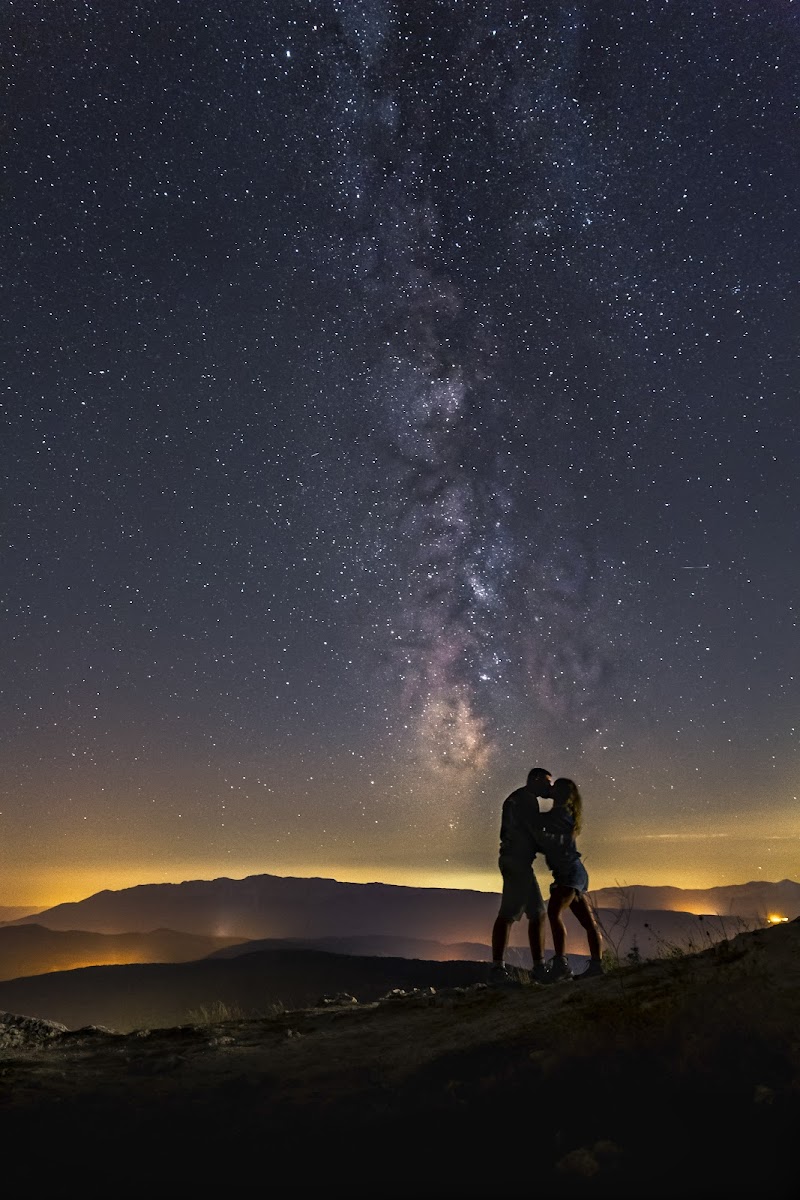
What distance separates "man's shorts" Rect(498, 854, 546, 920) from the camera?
7.85 m

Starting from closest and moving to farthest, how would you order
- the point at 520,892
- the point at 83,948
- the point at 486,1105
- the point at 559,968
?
the point at 486,1105, the point at 559,968, the point at 520,892, the point at 83,948

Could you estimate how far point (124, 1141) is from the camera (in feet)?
12.7

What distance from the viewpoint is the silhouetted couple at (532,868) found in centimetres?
757

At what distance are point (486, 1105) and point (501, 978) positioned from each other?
Answer: 3894mm

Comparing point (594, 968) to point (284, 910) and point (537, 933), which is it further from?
point (284, 910)

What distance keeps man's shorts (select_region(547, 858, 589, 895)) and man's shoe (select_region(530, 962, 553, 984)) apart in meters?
0.73

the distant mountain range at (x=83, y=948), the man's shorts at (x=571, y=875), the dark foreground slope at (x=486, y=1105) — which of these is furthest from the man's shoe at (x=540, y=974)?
the distant mountain range at (x=83, y=948)

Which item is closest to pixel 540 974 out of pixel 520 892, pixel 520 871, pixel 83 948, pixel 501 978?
pixel 501 978

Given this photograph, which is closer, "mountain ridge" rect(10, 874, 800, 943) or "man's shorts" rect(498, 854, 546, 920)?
"man's shorts" rect(498, 854, 546, 920)

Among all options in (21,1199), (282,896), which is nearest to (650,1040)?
(21,1199)

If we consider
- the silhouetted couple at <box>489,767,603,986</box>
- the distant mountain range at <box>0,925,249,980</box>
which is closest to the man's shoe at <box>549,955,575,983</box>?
the silhouetted couple at <box>489,767,603,986</box>

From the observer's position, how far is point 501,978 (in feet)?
24.2

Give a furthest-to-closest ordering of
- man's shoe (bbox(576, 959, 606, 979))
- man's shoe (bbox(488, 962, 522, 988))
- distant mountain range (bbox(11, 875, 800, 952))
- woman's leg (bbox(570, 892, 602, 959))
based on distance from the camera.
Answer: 1. distant mountain range (bbox(11, 875, 800, 952))
2. woman's leg (bbox(570, 892, 602, 959))
3. man's shoe (bbox(488, 962, 522, 988))
4. man's shoe (bbox(576, 959, 606, 979))

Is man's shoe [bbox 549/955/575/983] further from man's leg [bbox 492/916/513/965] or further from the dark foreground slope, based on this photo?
the dark foreground slope
